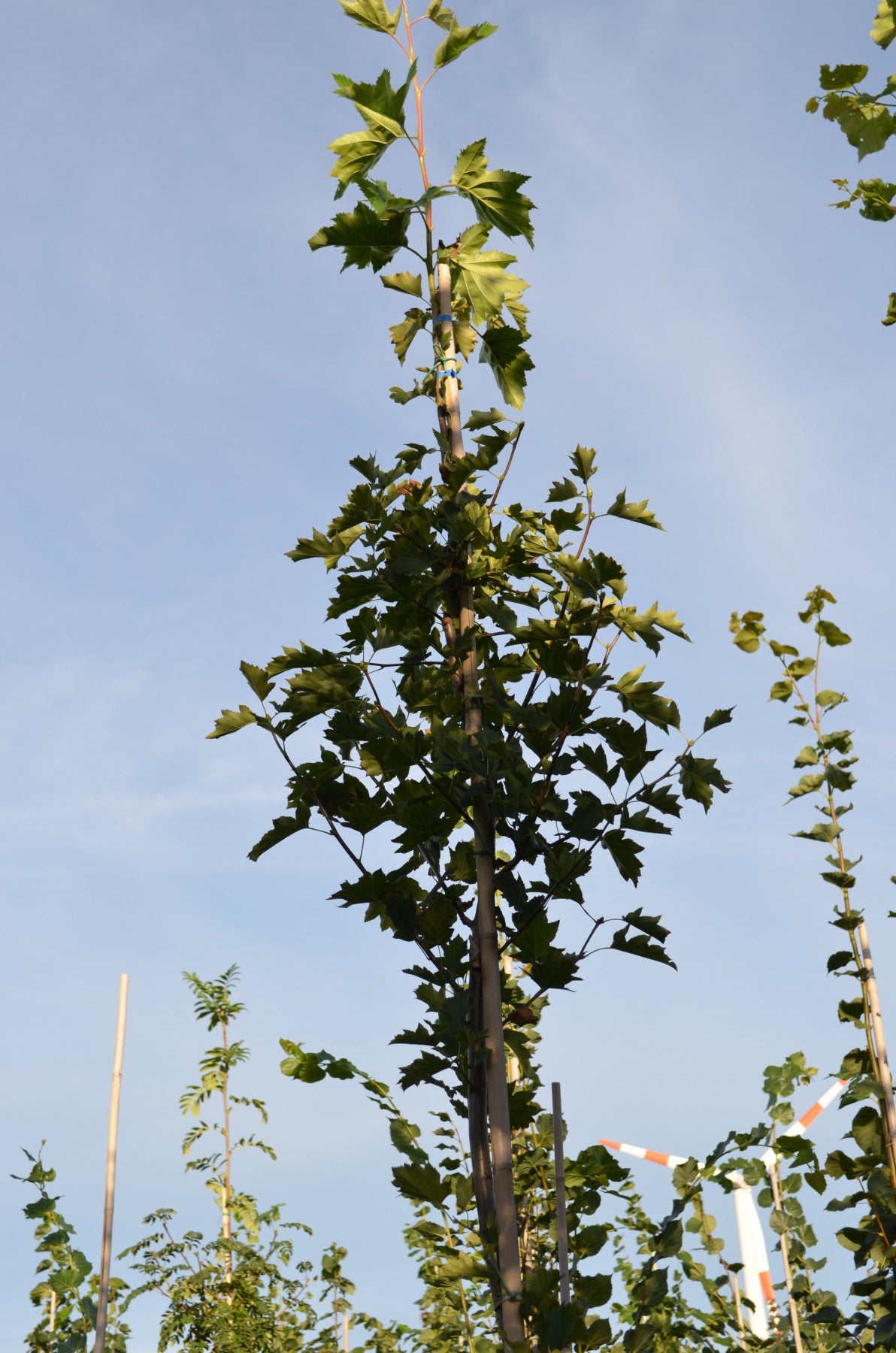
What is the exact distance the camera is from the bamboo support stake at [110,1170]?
139 inches

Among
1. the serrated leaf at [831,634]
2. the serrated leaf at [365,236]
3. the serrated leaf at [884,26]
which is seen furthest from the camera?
the serrated leaf at [831,634]

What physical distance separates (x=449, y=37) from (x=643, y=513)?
1847mm

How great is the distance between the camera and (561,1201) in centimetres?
334

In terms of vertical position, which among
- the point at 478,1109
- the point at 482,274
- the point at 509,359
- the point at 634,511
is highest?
the point at 482,274

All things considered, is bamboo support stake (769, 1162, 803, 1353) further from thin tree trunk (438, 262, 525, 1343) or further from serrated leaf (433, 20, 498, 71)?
serrated leaf (433, 20, 498, 71)

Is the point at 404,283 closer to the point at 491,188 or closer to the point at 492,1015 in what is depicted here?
the point at 491,188

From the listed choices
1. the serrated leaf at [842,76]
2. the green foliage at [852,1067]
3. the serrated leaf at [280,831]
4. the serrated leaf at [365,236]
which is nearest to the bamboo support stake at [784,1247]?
the green foliage at [852,1067]

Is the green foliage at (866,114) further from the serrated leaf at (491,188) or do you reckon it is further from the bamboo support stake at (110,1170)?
the bamboo support stake at (110,1170)

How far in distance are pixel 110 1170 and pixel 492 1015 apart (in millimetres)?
1409

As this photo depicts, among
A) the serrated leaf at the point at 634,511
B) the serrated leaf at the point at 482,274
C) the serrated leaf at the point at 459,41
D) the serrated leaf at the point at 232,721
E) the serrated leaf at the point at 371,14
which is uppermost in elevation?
the serrated leaf at the point at 371,14

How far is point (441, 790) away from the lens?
3281mm

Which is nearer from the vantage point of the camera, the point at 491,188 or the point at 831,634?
the point at 491,188

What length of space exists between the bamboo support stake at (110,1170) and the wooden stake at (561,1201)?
1.29m

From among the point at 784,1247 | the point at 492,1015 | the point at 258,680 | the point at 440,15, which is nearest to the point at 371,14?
the point at 440,15
